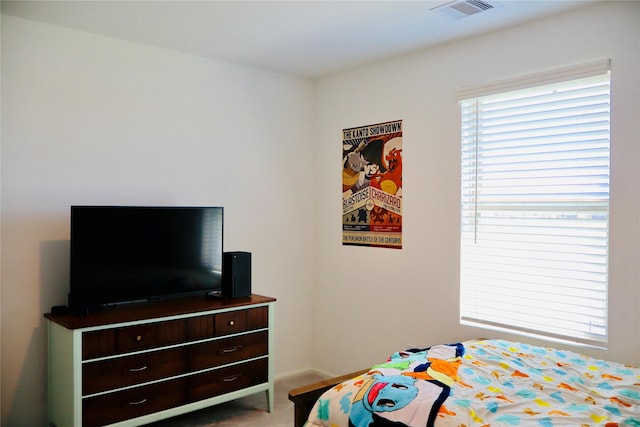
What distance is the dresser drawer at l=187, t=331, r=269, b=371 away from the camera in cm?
308

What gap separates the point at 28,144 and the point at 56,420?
1669 millimetres

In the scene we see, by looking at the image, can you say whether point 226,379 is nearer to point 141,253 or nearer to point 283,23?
point 141,253

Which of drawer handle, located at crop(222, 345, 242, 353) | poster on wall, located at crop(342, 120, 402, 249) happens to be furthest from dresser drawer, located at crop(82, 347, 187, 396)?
poster on wall, located at crop(342, 120, 402, 249)

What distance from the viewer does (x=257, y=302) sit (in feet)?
11.1

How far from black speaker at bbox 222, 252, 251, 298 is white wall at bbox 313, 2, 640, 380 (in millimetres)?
991

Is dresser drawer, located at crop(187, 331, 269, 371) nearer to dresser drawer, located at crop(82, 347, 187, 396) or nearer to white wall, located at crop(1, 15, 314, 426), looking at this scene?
dresser drawer, located at crop(82, 347, 187, 396)

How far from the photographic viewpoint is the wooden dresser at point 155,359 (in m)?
2.66

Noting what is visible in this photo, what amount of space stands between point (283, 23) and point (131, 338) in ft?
6.91

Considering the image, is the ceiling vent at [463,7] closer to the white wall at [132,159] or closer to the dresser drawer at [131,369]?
the white wall at [132,159]

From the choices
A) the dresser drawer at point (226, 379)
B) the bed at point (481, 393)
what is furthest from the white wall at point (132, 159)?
the bed at point (481, 393)

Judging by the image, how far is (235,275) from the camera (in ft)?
11.3

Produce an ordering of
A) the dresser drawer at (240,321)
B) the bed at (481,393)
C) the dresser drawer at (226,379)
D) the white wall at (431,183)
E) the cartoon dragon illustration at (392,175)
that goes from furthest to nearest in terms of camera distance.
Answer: the cartoon dragon illustration at (392,175)
the dresser drawer at (240,321)
the dresser drawer at (226,379)
the white wall at (431,183)
the bed at (481,393)

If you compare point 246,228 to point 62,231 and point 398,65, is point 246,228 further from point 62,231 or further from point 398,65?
point 398,65

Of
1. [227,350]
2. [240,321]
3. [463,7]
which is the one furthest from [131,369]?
[463,7]
